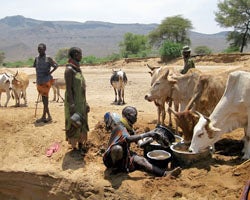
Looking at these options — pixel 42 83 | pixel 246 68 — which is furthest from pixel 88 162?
pixel 246 68

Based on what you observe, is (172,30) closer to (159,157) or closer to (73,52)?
(73,52)

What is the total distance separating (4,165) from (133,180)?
3267mm

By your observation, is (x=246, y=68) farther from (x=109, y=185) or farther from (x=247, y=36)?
(x=247, y=36)

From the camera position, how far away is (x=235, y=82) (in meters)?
6.75

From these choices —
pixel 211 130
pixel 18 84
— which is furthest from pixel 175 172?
pixel 18 84

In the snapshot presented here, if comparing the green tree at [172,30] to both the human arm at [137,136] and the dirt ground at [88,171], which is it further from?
the human arm at [137,136]

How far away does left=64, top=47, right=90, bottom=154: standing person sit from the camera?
22.5 ft

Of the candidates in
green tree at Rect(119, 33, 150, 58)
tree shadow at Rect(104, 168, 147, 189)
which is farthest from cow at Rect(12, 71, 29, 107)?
green tree at Rect(119, 33, 150, 58)

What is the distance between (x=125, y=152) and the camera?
6.36 meters

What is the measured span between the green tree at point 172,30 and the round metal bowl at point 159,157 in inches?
1624

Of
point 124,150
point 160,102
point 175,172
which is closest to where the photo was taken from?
point 175,172

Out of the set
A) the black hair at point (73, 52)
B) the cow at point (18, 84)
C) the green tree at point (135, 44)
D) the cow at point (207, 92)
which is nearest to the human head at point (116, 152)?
the black hair at point (73, 52)

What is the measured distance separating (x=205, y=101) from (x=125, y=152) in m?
2.39

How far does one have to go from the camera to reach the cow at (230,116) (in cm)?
643
